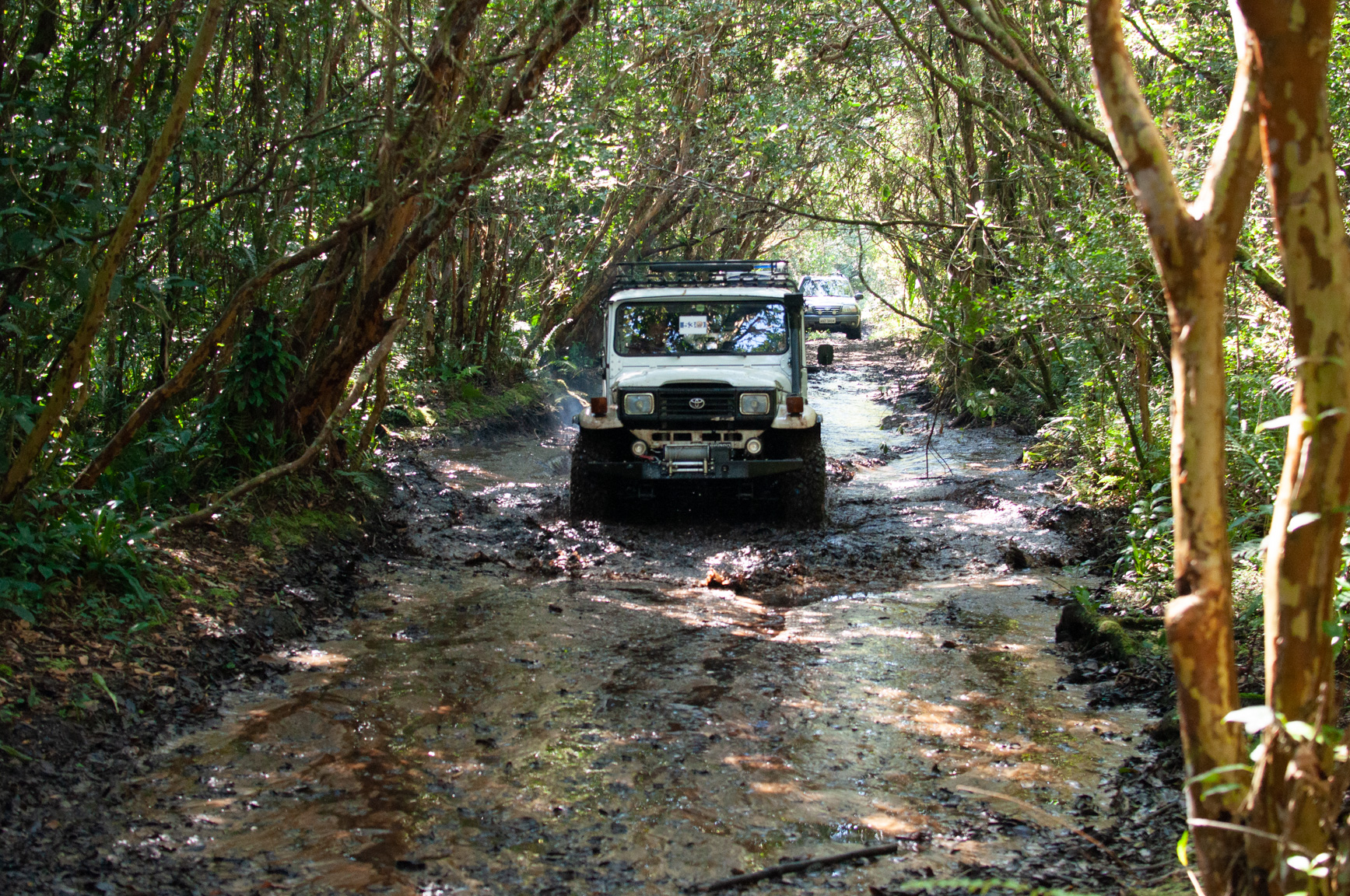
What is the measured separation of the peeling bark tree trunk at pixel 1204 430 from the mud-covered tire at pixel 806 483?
19.8 feet

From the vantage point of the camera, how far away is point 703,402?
27.2 ft

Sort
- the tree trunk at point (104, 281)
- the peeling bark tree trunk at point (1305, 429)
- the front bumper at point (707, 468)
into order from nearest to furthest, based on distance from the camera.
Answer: the peeling bark tree trunk at point (1305, 429), the tree trunk at point (104, 281), the front bumper at point (707, 468)

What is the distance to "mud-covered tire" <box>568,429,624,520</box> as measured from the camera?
27.8 ft

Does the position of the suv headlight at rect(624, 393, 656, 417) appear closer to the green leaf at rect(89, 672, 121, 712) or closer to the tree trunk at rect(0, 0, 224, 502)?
the tree trunk at rect(0, 0, 224, 502)

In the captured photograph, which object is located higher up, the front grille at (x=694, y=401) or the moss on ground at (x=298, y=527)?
the front grille at (x=694, y=401)

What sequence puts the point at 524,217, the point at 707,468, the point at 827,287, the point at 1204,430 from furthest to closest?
the point at 827,287
the point at 524,217
the point at 707,468
the point at 1204,430

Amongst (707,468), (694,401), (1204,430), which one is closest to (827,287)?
(694,401)

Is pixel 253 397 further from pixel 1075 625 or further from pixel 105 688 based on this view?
pixel 1075 625

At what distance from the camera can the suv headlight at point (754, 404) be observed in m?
8.27

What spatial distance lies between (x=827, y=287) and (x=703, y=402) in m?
21.4

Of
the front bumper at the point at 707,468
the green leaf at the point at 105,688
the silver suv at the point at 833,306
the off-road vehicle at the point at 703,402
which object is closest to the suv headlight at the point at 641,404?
the off-road vehicle at the point at 703,402

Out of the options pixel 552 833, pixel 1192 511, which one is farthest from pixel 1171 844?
pixel 552 833

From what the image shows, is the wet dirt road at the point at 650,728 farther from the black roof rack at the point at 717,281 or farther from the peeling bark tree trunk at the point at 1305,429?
the black roof rack at the point at 717,281

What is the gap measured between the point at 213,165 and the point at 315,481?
7.44 ft
